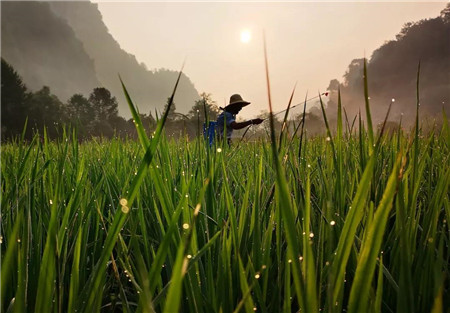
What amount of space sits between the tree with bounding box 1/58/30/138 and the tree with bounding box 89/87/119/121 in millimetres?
12020

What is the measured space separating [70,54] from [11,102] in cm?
11122

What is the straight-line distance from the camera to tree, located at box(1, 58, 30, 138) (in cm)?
3812

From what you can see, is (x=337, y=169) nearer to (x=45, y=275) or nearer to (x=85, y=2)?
Result: (x=45, y=275)

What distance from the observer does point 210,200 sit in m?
0.75

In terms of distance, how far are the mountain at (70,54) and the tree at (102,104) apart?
48.9m

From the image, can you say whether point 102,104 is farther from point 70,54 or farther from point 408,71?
point 70,54

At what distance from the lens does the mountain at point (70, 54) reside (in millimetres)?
118875

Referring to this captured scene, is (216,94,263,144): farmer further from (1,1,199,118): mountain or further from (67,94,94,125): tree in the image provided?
(1,1,199,118): mountain

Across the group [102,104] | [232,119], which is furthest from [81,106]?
[232,119]

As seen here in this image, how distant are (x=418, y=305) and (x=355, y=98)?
280 feet

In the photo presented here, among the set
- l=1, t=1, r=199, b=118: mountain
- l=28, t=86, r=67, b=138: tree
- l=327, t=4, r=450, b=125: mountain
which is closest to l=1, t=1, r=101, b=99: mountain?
l=1, t=1, r=199, b=118: mountain

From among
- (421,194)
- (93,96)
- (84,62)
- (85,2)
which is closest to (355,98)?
(93,96)

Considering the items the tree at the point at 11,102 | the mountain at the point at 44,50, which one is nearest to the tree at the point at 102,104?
the tree at the point at 11,102

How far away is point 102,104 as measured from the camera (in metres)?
52.9
